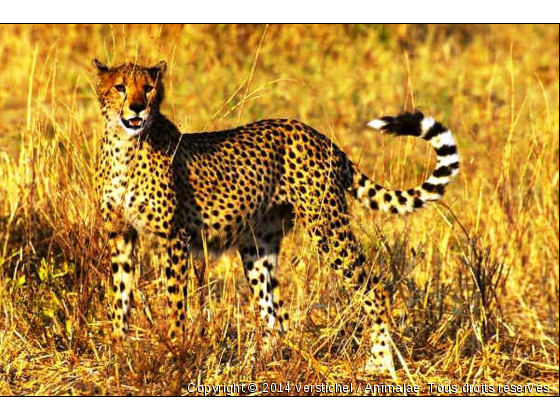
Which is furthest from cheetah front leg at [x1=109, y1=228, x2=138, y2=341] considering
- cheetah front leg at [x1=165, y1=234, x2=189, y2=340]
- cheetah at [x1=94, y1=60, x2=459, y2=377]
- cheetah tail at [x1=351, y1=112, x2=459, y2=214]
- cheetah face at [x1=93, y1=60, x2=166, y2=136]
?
cheetah tail at [x1=351, y1=112, x2=459, y2=214]

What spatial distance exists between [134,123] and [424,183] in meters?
1.28

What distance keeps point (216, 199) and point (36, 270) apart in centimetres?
91

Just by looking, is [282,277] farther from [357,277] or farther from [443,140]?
[443,140]

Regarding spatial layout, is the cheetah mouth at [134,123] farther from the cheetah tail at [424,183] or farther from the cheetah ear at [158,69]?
the cheetah tail at [424,183]

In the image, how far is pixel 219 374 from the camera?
4.88m

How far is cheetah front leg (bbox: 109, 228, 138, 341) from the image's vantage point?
16.3 ft

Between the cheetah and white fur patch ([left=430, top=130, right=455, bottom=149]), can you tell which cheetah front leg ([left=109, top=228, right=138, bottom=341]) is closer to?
the cheetah

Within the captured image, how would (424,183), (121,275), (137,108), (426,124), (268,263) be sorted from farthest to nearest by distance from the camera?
1. (268,263)
2. (424,183)
3. (426,124)
4. (121,275)
5. (137,108)

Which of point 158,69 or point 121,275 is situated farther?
point 121,275

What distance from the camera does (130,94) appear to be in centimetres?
475

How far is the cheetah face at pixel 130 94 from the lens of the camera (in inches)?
187

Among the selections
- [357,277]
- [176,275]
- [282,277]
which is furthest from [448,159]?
[282,277]

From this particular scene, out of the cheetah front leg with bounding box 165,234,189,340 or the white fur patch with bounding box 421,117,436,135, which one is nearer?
the cheetah front leg with bounding box 165,234,189,340

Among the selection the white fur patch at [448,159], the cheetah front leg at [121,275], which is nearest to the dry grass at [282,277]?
the cheetah front leg at [121,275]
